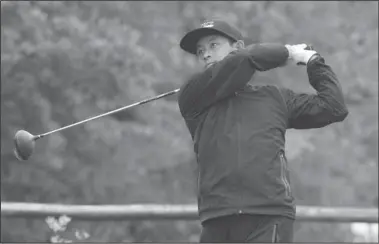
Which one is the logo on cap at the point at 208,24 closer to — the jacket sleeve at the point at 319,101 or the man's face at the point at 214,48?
the man's face at the point at 214,48

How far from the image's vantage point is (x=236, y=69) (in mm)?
4387

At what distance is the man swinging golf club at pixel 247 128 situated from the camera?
167 inches

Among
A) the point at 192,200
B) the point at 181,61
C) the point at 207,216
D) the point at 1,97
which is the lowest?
the point at 207,216

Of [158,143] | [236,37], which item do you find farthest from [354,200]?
[236,37]

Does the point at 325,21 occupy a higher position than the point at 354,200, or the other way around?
the point at 325,21

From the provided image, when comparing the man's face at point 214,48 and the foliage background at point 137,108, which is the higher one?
the foliage background at point 137,108

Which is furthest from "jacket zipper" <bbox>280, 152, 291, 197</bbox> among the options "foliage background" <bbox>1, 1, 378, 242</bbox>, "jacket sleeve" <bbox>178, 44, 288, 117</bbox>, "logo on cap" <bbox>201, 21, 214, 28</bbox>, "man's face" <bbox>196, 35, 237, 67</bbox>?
"foliage background" <bbox>1, 1, 378, 242</bbox>

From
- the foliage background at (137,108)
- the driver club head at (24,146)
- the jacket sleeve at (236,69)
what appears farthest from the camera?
the foliage background at (137,108)

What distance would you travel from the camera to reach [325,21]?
12914 mm

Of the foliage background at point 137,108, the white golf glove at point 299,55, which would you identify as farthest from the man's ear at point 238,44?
the foliage background at point 137,108

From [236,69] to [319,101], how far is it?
42 cm

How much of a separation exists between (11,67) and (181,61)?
2.71m

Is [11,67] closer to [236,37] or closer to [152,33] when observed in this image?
[152,33]

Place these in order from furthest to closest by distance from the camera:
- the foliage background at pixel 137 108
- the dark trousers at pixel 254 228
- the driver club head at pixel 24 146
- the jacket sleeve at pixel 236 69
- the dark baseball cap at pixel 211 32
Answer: the foliage background at pixel 137 108 < the driver club head at pixel 24 146 < the dark baseball cap at pixel 211 32 < the jacket sleeve at pixel 236 69 < the dark trousers at pixel 254 228
